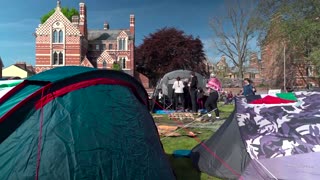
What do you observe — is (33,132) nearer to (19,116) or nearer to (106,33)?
(19,116)

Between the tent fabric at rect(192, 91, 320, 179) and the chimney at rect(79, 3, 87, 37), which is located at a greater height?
the chimney at rect(79, 3, 87, 37)

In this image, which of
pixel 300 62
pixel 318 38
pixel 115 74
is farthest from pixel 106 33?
pixel 115 74

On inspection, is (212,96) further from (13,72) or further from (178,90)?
(13,72)

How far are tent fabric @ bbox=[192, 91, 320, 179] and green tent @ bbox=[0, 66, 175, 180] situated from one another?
1.31m

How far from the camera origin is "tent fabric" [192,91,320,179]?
4.70m

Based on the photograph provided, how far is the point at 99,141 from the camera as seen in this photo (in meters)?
3.88

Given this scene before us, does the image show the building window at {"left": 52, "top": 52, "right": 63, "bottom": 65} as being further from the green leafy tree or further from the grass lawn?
the grass lawn

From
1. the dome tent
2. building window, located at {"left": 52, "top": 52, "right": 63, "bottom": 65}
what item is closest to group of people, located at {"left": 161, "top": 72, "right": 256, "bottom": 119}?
the dome tent

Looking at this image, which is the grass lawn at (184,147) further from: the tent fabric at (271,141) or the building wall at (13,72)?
the building wall at (13,72)

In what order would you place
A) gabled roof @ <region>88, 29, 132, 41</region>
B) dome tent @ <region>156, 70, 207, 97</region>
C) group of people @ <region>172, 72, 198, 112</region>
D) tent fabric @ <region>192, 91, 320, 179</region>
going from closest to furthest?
tent fabric @ <region>192, 91, 320, 179</region> → group of people @ <region>172, 72, 198, 112</region> → dome tent @ <region>156, 70, 207, 97</region> → gabled roof @ <region>88, 29, 132, 41</region>

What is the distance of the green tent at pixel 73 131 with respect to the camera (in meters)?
3.63

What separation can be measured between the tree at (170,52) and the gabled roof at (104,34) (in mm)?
8470

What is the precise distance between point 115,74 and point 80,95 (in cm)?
67

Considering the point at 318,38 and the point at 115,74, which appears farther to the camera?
the point at 318,38
